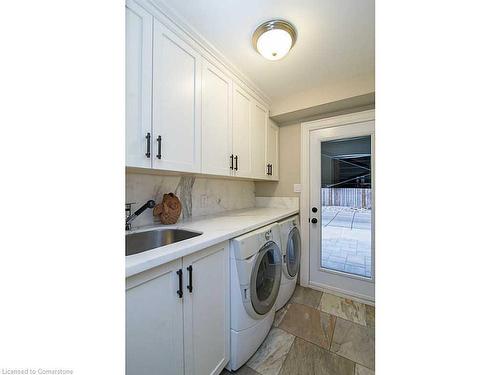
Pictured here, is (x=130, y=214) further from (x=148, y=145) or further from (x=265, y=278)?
(x=265, y=278)

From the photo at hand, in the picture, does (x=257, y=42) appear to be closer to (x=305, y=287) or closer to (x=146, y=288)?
(x=146, y=288)

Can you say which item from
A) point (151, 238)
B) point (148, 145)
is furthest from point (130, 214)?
point (148, 145)

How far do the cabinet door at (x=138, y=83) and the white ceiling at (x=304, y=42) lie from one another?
245mm

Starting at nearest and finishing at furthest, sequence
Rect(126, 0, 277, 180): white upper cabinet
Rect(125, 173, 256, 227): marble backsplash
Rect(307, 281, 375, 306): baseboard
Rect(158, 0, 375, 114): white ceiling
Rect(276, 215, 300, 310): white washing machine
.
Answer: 1. Rect(126, 0, 277, 180): white upper cabinet
2. Rect(158, 0, 375, 114): white ceiling
3. Rect(125, 173, 256, 227): marble backsplash
4. Rect(276, 215, 300, 310): white washing machine
5. Rect(307, 281, 375, 306): baseboard

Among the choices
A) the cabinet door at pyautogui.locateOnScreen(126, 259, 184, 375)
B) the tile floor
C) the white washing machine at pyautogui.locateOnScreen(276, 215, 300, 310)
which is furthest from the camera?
the white washing machine at pyautogui.locateOnScreen(276, 215, 300, 310)

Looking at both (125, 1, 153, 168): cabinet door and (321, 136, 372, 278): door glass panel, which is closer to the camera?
(125, 1, 153, 168): cabinet door

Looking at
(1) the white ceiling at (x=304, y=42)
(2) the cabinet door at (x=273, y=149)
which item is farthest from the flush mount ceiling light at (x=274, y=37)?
(2) the cabinet door at (x=273, y=149)

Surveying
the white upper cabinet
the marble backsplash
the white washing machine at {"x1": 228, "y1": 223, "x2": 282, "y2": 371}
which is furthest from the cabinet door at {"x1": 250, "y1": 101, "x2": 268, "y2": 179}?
the white washing machine at {"x1": 228, "y1": 223, "x2": 282, "y2": 371}

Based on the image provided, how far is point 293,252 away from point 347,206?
0.83m

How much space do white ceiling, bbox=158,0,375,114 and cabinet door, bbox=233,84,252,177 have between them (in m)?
0.22

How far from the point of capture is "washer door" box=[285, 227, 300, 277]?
1.90 meters

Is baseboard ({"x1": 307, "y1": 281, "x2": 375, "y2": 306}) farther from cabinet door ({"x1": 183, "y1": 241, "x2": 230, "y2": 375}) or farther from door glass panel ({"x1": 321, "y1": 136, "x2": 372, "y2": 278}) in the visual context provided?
cabinet door ({"x1": 183, "y1": 241, "x2": 230, "y2": 375})

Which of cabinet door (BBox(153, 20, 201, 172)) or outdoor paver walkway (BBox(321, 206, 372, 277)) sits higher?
cabinet door (BBox(153, 20, 201, 172))
